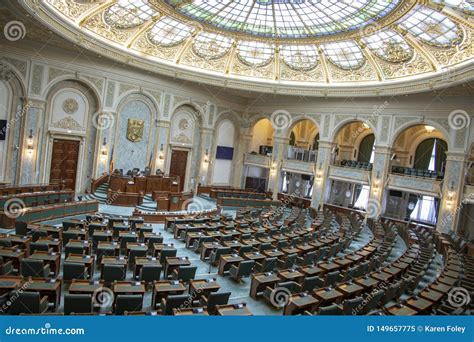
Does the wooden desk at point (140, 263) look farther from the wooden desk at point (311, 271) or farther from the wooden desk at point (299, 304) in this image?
the wooden desk at point (311, 271)

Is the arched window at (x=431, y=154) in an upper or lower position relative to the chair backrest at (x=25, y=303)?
upper

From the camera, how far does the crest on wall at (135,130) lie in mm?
22125

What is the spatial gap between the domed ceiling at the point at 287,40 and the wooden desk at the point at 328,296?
11808 millimetres

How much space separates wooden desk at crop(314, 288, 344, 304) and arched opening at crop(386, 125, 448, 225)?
1369 centimetres

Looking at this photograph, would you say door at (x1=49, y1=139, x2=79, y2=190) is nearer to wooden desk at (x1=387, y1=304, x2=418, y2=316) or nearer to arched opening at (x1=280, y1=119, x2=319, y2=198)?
arched opening at (x1=280, y1=119, x2=319, y2=198)

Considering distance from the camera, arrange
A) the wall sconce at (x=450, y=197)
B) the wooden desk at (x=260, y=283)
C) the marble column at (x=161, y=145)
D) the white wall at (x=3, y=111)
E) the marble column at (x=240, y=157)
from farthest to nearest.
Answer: the marble column at (x=240, y=157) → the marble column at (x=161, y=145) → the wall sconce at (x=450, y=197) → the white wall at (x=3, y=111) → the wooden desk at (x=260, y=283)

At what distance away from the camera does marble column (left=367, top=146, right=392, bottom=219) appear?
2133 centimetres

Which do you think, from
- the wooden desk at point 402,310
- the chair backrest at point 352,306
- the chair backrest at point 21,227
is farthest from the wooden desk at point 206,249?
the wooden desk at point 402,310

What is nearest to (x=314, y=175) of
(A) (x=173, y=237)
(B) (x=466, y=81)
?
(B) (x=466, y=81)

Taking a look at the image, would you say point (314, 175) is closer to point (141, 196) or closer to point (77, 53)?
point (141, 196)

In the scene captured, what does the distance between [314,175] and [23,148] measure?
57.1 ft

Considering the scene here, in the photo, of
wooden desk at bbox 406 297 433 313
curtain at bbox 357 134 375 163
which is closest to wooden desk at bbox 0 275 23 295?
wooden desk at bbox 406 297 433 313

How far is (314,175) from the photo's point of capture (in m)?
24.5

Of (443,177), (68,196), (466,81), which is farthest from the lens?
(443,177)
